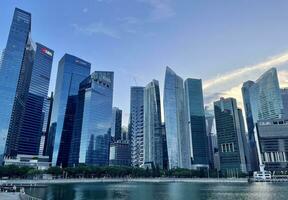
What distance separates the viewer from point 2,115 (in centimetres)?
19850

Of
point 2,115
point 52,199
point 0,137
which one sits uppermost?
point 2,115

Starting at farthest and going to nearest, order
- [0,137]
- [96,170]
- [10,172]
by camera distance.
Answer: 1. [0,137]
2. [96,170]
3. [10,172]

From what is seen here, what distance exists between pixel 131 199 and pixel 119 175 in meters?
129

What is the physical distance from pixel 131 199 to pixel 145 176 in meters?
141

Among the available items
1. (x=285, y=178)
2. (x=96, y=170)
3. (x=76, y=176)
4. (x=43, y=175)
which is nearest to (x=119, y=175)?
(x=96, y=170)

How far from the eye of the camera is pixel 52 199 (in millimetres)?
61594

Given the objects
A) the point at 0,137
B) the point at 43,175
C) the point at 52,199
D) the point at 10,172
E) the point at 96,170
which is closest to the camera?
the point at 52,199

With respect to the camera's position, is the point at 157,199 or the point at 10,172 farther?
the point at 10,172

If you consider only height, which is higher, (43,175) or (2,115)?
(2,115)

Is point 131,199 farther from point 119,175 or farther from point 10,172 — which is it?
point 119,175

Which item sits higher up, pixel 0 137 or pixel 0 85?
pixel 0 85

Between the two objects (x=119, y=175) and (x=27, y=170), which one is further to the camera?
(x=119, y=175)

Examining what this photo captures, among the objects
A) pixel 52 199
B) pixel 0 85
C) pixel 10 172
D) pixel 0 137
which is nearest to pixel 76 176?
pixel 10 172

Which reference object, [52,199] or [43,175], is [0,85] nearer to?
[43,175]
